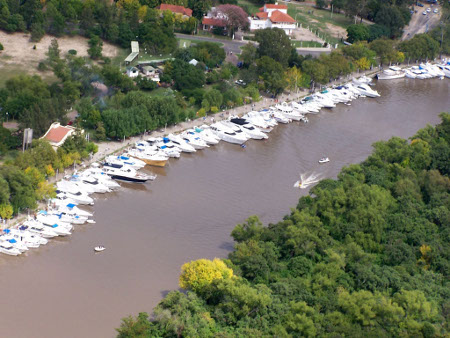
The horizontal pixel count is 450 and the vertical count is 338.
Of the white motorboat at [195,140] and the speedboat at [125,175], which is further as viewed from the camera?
the white motorboat at [195,140]

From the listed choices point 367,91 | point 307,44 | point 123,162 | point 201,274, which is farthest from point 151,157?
point 307,44

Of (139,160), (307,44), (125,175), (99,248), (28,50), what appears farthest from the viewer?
(307,44)

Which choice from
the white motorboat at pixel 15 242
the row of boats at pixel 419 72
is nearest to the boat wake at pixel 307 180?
the white motorboat at pixel 15 242

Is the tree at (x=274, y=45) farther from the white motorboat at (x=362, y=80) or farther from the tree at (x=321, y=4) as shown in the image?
the tree at (x=321, y=4)

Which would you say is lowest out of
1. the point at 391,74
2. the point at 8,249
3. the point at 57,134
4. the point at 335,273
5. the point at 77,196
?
the point at 8,249

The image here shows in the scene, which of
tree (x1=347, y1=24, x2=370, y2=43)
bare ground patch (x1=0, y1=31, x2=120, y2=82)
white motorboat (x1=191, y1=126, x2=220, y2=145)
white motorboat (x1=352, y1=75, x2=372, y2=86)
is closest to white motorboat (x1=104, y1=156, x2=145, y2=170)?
white motorboat (x1=191, y1=126, x2=220, y2=145)

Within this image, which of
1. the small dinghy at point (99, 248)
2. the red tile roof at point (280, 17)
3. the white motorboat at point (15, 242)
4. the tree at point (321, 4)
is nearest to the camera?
the white motorboat at point (15, 242)

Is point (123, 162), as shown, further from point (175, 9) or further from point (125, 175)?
point (175, 9)
